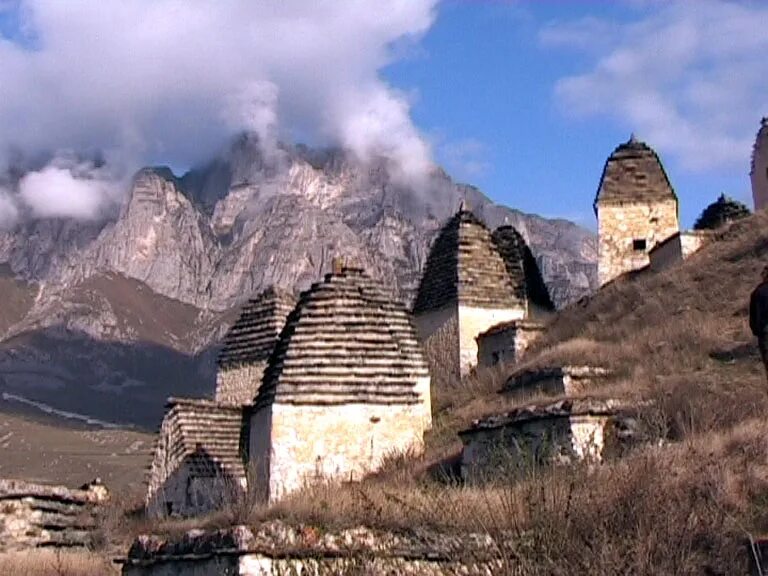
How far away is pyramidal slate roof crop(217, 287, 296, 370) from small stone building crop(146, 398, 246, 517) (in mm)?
3421

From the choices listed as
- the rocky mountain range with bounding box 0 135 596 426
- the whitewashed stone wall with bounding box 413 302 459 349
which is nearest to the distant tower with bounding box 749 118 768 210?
the whitewashed stone wall with bounding box 413 302 459 349

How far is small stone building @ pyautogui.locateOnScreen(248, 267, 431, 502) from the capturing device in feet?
69.1

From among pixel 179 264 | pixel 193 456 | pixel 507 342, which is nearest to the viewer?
pixel 193 456

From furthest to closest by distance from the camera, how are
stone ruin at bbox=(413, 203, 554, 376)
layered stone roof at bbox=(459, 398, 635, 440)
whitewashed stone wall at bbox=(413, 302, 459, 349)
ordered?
whitewashed stone wall at bbox=(413, 302, 459, 349) < stone ruin at bbox=(413, 203, 554, 376) < layered stone roof at bbox=(459, 398, 635, 440)

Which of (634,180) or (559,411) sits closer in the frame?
(559,411)

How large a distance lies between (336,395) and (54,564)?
7.28 meters

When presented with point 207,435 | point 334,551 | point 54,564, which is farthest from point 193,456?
point 334,551

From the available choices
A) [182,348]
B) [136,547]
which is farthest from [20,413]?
[136,547]

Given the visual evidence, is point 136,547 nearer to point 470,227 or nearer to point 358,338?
point 358,338

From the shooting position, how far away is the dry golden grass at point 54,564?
14.9 m

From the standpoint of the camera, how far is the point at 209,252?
19275 cm

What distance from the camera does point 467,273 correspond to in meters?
32.5

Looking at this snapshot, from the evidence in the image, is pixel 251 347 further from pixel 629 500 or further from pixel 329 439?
pixel 629 500

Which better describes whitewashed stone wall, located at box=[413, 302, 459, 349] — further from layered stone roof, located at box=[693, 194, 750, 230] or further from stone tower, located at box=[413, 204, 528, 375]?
layered stone roof, located at box=[693, 194, 750, 230]
